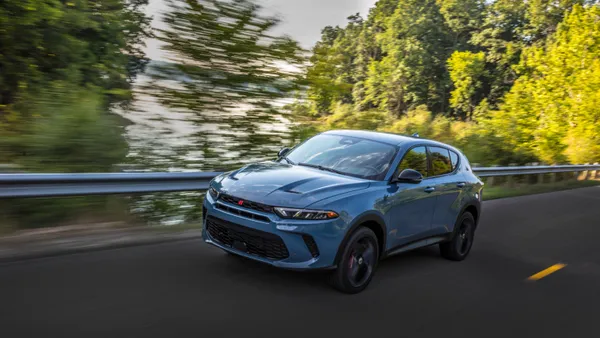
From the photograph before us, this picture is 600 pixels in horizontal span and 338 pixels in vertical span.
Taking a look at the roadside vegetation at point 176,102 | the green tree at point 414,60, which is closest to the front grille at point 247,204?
the roadside vegetation at point 176,102

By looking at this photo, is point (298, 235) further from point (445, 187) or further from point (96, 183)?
point (96, 183)

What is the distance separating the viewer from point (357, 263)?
5.87 meters

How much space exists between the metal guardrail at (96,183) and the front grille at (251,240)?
1.79m

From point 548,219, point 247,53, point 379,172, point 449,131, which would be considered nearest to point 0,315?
point 379,172

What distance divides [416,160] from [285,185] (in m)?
1.94

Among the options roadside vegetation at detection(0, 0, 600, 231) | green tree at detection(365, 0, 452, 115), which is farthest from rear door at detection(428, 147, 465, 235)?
green tree at detection(365, 0, 452, 115)

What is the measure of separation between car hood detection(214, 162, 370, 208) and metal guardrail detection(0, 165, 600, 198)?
1.50 metres

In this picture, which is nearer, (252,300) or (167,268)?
(252,300)

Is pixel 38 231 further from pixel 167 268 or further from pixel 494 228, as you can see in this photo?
pixel 494 228

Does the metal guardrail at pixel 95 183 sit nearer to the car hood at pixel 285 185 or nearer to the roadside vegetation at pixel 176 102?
the roadside vegetation at pixel 176 102

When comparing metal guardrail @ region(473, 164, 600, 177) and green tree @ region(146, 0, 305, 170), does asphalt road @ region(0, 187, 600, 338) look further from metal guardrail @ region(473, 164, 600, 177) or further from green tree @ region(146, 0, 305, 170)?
metal guardrail @ region(473, 164, 600, 177)

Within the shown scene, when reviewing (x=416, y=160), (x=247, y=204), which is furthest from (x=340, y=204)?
(x=416, y=160)

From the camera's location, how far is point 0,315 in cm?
445

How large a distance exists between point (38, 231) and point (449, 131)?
1703 cm
